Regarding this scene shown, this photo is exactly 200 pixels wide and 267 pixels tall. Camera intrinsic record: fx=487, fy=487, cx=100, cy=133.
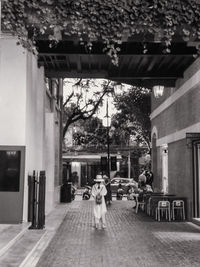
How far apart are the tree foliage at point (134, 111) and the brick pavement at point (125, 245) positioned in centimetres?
1977

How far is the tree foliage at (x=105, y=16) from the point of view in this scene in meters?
8.23

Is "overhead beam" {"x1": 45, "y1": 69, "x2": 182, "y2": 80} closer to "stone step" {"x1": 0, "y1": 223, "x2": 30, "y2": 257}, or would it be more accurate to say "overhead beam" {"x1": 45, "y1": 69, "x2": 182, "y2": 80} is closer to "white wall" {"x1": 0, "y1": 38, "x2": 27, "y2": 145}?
"white wall" {"x1": 0, "y1": 38, "x2": 27, "y2": 145}

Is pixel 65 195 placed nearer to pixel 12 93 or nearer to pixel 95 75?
pixel 95 75

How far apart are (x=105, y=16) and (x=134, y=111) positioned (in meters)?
28.4

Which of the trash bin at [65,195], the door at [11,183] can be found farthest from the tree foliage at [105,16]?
the trash bin at [65,195]

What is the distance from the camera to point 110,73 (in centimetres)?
1803

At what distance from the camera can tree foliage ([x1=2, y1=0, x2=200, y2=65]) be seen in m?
8.23

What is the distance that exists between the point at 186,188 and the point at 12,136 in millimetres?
6487

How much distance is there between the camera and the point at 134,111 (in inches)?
1442

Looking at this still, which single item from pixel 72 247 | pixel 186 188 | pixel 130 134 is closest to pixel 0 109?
pixel 72 247

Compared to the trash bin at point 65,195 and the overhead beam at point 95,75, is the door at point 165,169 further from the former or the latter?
the trash bin at point 65,195

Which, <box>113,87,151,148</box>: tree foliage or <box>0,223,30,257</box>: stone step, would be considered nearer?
<box>0,223,30,257</box>: stone step

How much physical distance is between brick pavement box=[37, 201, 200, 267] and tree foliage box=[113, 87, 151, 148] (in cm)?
1977

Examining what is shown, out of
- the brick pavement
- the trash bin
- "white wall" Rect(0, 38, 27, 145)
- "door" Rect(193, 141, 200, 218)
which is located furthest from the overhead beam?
the trash bin
